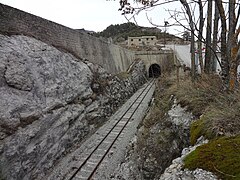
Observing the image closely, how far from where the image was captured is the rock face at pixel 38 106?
6.68m

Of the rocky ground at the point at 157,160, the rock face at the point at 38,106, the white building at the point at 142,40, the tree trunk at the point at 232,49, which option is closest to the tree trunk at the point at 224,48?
the tree trunk at the point at 232,49

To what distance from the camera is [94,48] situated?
16.4 metres

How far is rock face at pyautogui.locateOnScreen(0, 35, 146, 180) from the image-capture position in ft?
21.9

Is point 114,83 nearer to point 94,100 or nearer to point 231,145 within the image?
point 94,100

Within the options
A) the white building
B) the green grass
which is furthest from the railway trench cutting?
the white building

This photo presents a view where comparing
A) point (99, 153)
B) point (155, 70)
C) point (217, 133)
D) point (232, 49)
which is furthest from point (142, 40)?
point (217, 133)

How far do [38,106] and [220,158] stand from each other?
654 cm

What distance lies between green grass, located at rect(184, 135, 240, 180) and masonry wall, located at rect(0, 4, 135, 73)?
25.5 ft

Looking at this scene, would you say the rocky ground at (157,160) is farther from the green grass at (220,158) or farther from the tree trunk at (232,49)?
the tree trunk at (232,49)

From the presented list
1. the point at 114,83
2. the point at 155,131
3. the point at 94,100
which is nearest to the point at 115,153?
the point at 155,131

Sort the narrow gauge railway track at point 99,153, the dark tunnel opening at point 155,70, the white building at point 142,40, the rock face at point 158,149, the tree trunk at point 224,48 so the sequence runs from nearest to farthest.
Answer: the tree trunk at point 224,48, the rock face at point 158,149, the narrow gauge railway track at point 99,153, the dark tunnel opening at point 155,70, the white building at point 142,40

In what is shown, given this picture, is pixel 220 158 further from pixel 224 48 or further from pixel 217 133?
pixel 224 48

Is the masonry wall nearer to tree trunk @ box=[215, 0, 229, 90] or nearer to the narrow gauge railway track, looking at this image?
the narrow gauge railway track

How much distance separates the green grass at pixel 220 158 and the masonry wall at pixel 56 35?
7774 mm
